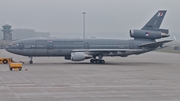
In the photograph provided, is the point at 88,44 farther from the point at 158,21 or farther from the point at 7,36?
the point at 7,36

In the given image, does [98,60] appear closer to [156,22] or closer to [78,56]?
[78,56]

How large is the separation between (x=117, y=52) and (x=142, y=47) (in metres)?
2.95

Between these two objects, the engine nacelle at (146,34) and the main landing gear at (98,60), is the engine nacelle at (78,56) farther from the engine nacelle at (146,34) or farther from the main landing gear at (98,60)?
the engine nacelle at (146,34)
